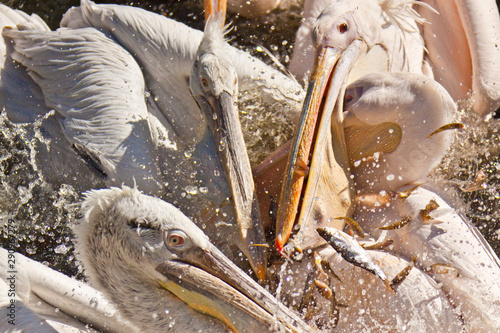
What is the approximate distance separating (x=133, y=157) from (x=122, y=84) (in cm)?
41

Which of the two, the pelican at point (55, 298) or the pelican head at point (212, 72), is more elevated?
the pelican head at point (212, 72)

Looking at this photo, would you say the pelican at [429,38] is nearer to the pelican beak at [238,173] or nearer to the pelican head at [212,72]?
the pelican head at [212,72]

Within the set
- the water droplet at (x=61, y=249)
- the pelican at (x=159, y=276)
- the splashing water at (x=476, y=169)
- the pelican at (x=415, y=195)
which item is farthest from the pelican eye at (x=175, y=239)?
the splashing water at (x=476, y=169)

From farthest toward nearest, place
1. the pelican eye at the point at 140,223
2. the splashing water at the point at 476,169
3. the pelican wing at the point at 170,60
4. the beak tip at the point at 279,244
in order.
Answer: the splashing water at the point at 476,169 → the pelican wing at the point at 170,60 → the beak tip at the point at 279,244 → the pelican eye at the point at 140,223

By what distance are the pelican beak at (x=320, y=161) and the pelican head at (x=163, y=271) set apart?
0.39 m

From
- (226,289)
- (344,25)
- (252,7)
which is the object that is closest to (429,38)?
(344,25)

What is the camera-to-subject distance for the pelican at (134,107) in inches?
105

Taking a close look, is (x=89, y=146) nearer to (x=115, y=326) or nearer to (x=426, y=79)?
(x=115, y=326)

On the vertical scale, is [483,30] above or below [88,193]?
above

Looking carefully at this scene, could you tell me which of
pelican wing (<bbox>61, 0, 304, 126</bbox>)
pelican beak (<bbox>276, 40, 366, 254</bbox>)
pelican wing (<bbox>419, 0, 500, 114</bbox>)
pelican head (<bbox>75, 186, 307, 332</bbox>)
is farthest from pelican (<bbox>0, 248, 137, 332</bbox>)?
pelican wing (<bbox>419, 0, 500, 114</bbox>)

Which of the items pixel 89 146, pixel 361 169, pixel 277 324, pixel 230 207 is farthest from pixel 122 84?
pixel 277 324

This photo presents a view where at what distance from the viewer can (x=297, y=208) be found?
7.98ft

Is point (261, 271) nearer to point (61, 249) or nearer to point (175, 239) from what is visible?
point (175, 239)

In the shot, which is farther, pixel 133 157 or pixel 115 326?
pixel 133 157
